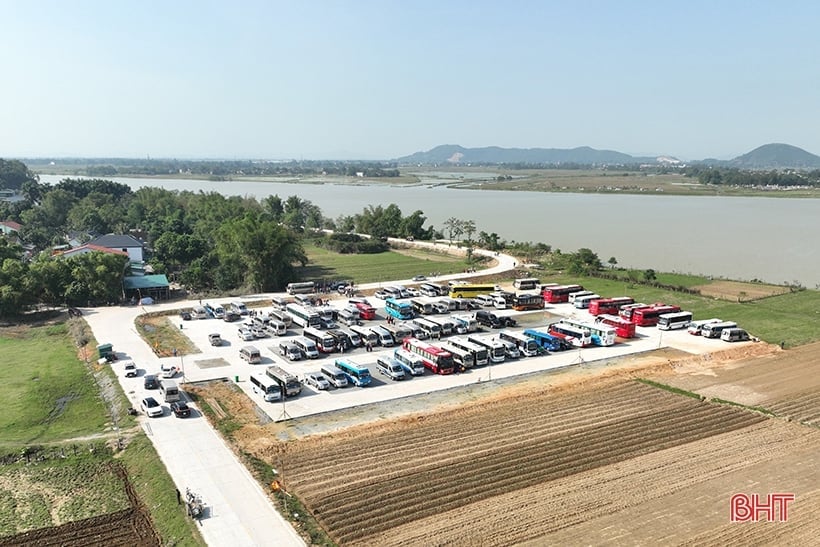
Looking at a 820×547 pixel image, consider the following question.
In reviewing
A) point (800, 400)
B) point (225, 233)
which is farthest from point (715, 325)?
point (225, 233)

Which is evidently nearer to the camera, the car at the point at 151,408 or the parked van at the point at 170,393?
the car at the point at 151,408

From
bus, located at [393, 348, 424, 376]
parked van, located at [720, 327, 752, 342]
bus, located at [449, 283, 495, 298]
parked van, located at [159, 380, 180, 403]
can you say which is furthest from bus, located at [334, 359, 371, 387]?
parked van, located at [720, 327, 752, 342]

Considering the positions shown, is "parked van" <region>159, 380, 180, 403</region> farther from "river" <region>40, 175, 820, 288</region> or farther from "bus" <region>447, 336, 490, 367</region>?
"river" <region>40, 175, 820, 288</region>

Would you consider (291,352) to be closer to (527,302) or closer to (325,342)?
(325,342)

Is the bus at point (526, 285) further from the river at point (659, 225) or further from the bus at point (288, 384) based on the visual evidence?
the bus at point (288, 384)

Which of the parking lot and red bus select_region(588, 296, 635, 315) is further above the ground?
red bus select_region(588, 296, 635, 315)

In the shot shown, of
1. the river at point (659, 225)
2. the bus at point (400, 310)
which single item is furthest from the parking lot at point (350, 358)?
the river at point (659, 225)
